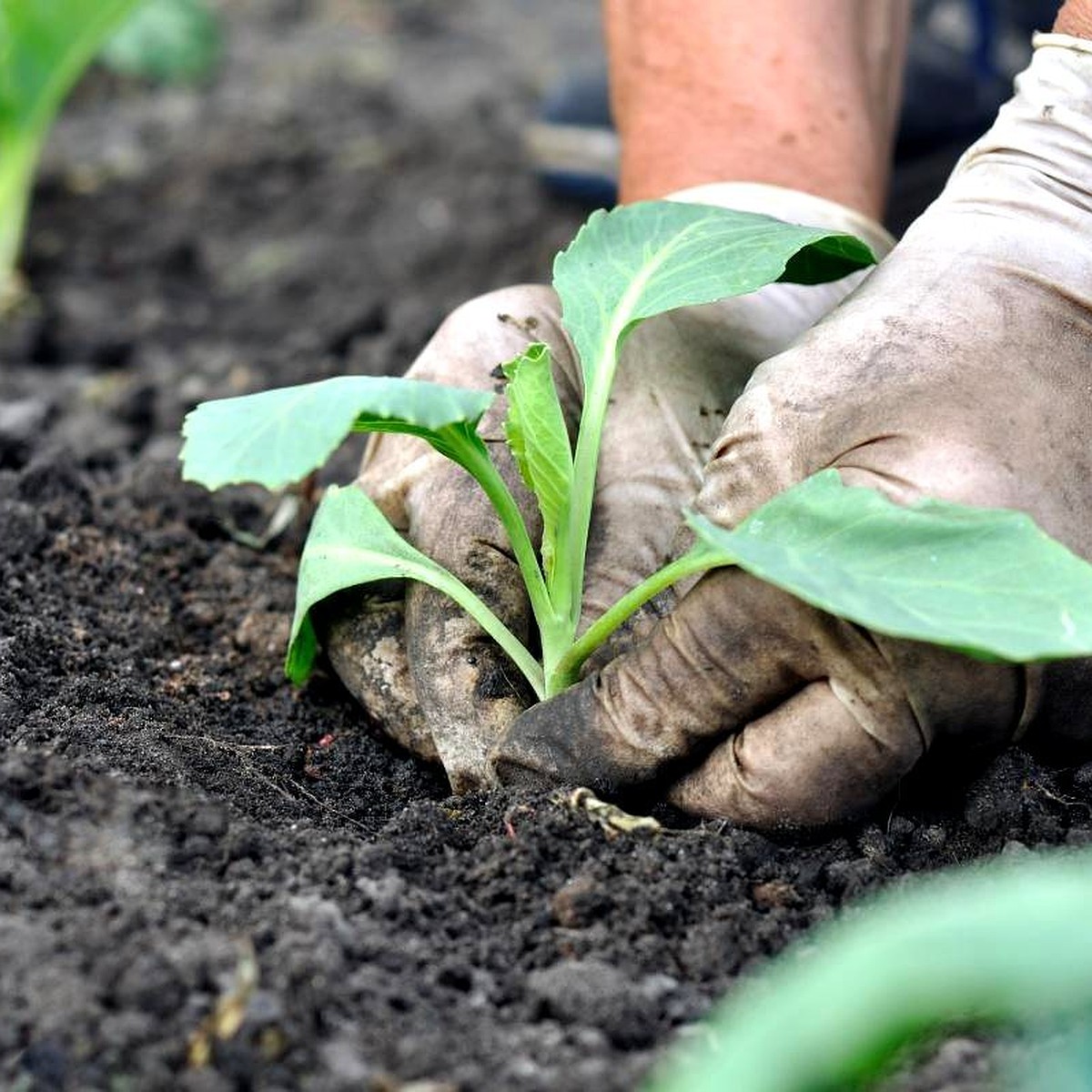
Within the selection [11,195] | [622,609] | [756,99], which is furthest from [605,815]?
[11,195]

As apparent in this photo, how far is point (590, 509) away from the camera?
4.97 feet

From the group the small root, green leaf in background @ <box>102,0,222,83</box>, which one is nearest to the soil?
the small root

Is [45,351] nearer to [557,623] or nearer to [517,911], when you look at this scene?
[557,623]

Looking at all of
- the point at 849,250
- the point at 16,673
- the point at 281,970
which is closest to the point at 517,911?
the point at 281,970

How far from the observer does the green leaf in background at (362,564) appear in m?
1.49

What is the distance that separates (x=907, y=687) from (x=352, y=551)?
58 cm

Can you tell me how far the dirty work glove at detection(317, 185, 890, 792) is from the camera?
5.10ft

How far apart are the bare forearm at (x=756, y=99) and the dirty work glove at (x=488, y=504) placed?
1.33 ft

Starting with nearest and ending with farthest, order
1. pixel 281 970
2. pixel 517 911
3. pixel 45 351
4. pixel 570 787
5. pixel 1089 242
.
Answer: pixel 281 970, pixel 517 911, pixel 570 787, pixel 1089 242, pixel 45 351

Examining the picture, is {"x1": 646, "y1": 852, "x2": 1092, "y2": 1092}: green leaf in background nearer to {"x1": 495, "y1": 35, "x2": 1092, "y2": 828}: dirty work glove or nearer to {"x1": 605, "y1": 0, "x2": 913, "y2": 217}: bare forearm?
{"x1": 495, "y1": 35, "x2": 1092, "y2": 828}: dirty work glove

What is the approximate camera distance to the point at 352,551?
153 centimetres

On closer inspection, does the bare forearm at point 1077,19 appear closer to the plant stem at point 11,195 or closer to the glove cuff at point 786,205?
the glove cuff at point 786,205

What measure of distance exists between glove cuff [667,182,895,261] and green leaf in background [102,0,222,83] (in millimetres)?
2736

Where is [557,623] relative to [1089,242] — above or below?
below
